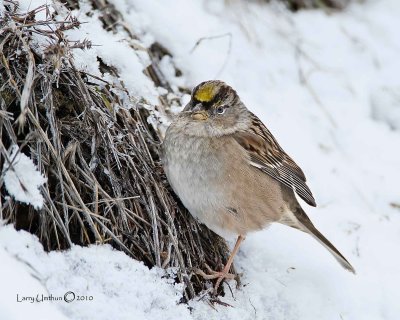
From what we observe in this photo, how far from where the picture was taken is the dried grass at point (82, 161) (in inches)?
125

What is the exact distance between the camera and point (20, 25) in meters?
3.29

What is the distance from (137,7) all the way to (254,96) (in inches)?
46.0

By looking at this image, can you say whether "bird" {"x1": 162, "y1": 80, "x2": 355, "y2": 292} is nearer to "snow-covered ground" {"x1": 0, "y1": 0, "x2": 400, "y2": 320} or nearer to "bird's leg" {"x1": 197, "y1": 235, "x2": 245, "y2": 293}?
"bird's leg" {"x1": 197, "y1": 235, "x2": 245, "y2": 293}

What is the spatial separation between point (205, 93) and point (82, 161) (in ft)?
2.95

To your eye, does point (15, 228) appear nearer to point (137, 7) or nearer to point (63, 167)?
point (63, 167)

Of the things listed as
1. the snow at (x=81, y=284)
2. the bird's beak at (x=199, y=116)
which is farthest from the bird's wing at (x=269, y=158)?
the snow at (x=81, y=284)

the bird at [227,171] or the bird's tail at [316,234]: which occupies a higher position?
the bird at [227,171]

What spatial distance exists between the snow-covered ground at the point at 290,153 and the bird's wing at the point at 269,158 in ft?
1.35

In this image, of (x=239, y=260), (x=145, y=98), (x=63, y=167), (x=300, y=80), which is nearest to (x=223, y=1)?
(x=300, y=80)

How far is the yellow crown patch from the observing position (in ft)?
12.8

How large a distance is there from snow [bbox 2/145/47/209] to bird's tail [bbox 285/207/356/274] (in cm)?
174

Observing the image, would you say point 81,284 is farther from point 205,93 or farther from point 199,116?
point 205,93

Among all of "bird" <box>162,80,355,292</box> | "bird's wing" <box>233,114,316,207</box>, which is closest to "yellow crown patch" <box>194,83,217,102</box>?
"bird" <box>162,80,355,292</box>

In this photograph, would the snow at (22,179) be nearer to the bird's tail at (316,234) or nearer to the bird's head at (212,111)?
the bird's head at (212,111)
